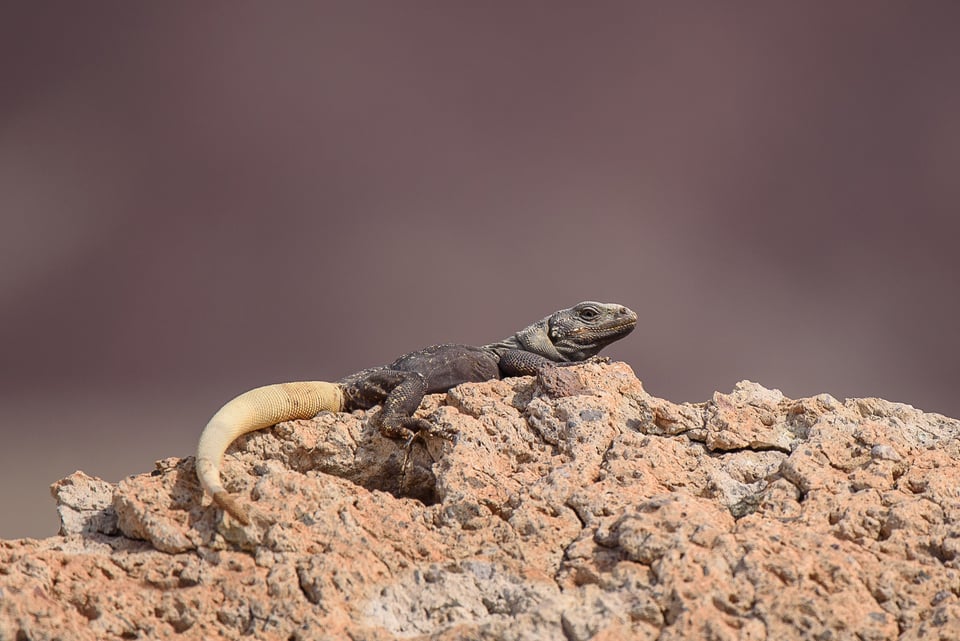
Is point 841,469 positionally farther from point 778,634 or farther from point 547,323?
point 547,323

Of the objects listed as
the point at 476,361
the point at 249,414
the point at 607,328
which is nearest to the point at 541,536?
the point at 249,414

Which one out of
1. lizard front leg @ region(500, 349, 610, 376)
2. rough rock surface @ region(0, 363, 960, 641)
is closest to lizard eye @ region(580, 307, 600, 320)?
lizard front leg @ region(500, 349, 610, 376)

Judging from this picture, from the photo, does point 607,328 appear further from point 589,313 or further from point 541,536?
point 541,536

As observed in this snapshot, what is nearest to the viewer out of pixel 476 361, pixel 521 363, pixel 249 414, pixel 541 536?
pixel 541 536

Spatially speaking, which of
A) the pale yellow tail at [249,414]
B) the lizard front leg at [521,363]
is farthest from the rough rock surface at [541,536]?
the lizard front leg at [521,363]

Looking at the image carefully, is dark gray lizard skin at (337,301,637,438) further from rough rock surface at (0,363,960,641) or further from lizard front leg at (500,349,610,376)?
rough rock surface at (0,363,960,641)

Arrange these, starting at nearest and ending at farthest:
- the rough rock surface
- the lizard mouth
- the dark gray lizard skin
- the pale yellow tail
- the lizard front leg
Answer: the rough rock surface < the pale yellow tail < the dark gray lizard skin < the lizard front leg < the lizard mouth
